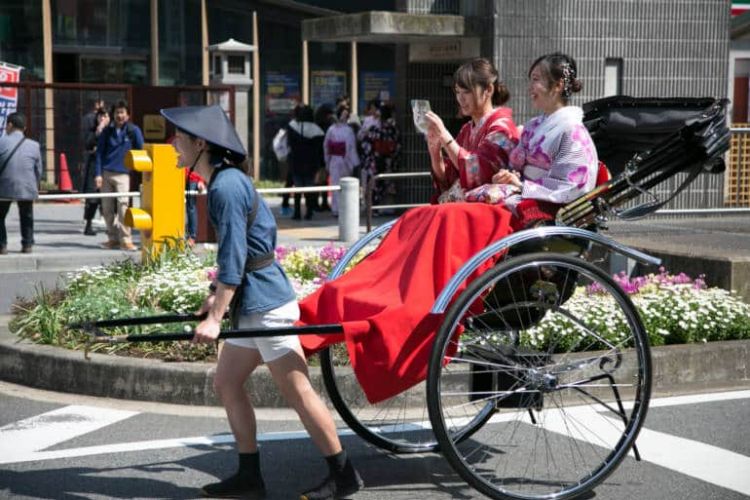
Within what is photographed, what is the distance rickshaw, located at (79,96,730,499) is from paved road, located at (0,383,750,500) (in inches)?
7.1

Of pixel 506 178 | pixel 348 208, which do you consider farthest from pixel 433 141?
pixel 348 208

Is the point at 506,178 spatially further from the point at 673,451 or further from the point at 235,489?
the point at 235,489

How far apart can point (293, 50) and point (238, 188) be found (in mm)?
22013

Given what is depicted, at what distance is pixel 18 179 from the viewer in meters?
15.1

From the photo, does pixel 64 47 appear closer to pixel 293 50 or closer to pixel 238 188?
pixel 293 50

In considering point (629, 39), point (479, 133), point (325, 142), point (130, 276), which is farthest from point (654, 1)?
point (479, 133)

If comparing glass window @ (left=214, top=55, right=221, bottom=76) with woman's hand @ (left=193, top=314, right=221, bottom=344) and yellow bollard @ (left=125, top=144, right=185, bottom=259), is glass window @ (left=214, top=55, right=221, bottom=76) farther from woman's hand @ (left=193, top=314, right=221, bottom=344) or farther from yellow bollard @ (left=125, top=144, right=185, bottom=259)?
woman's hand @ (left=193, top=314, right=221, bottom=344)

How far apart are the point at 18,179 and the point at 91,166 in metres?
3.41

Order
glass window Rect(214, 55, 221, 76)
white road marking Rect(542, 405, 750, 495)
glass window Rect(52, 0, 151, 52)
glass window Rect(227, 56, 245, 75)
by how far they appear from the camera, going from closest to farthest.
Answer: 1. white road marking Rect(542, 405, 750, 495)
2. glass window Rect(227, 56, 245, 75)
3. glass window Rect(214, 55, 221, 76)
4. glass window Rect(52, 0, 151, 52)

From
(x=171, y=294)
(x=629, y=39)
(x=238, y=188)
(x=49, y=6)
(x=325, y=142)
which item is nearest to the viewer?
(x=238, y=188)

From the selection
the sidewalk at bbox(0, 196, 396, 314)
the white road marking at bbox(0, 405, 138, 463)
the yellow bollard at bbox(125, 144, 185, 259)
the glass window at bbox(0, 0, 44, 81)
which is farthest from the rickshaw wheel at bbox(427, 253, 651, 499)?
the glass window at bbox(0, 0, 44, 81)

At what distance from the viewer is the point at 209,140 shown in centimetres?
518

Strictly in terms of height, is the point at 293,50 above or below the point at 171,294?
above

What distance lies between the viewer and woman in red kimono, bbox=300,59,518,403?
5.19m
